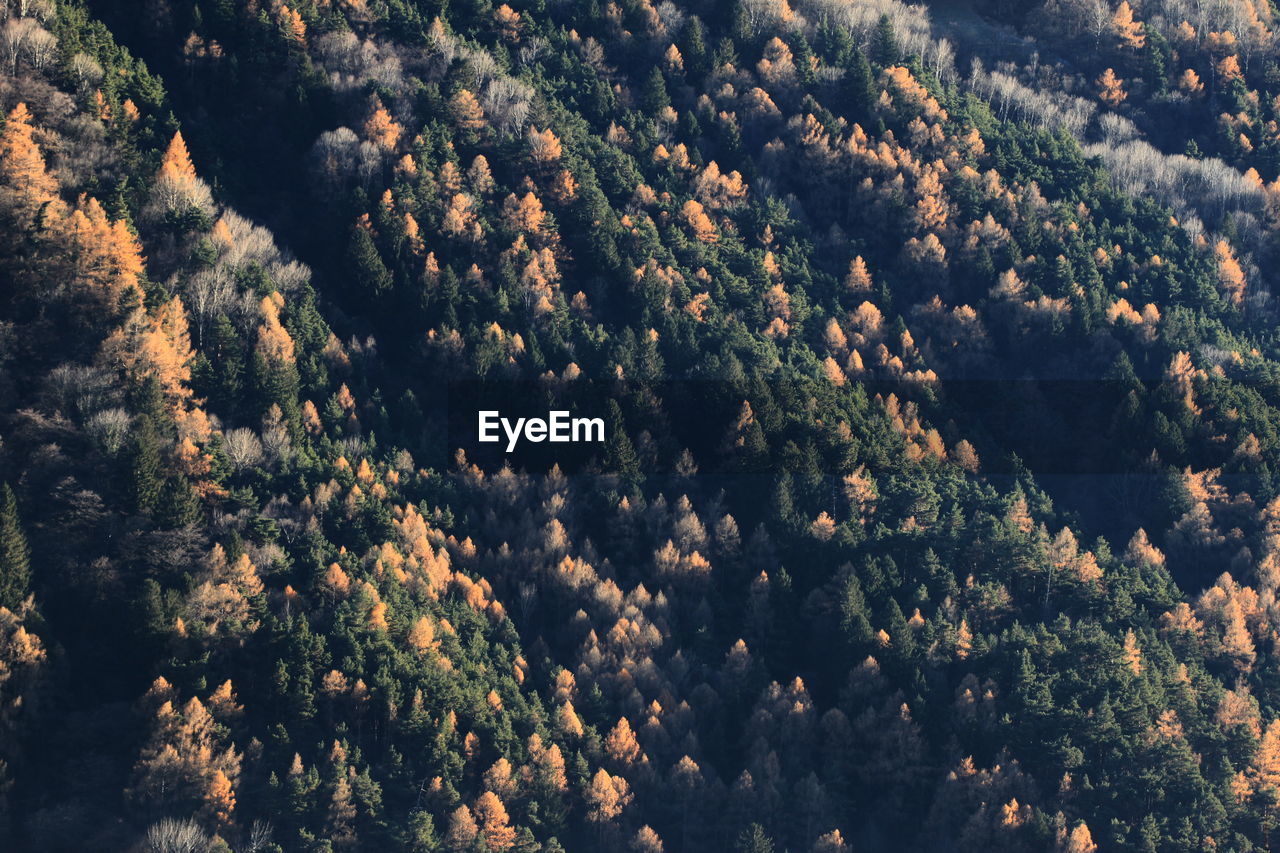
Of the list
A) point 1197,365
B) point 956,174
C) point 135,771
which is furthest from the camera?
point 956,174

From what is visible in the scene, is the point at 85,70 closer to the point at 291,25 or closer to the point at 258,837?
the point at 291,25

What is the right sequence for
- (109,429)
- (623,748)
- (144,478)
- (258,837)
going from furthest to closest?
(623,748) < (109,429) < (144,478) < (258,837)

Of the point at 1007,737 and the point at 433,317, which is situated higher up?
the point at 433,317

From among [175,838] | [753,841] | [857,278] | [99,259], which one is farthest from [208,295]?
[857,278]

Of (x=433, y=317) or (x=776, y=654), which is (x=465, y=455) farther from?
(x=776, y=654)

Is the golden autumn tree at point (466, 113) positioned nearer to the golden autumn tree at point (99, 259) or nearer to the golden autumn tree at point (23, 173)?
the golden autumn tree at point (99, 259)

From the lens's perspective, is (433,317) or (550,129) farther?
(550,129)

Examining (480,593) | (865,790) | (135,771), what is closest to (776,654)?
(865,790)

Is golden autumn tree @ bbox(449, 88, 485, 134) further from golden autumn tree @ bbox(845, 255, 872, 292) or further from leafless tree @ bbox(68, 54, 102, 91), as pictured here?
golden autumn tree @ bbox(845, 255, 872, 292)
